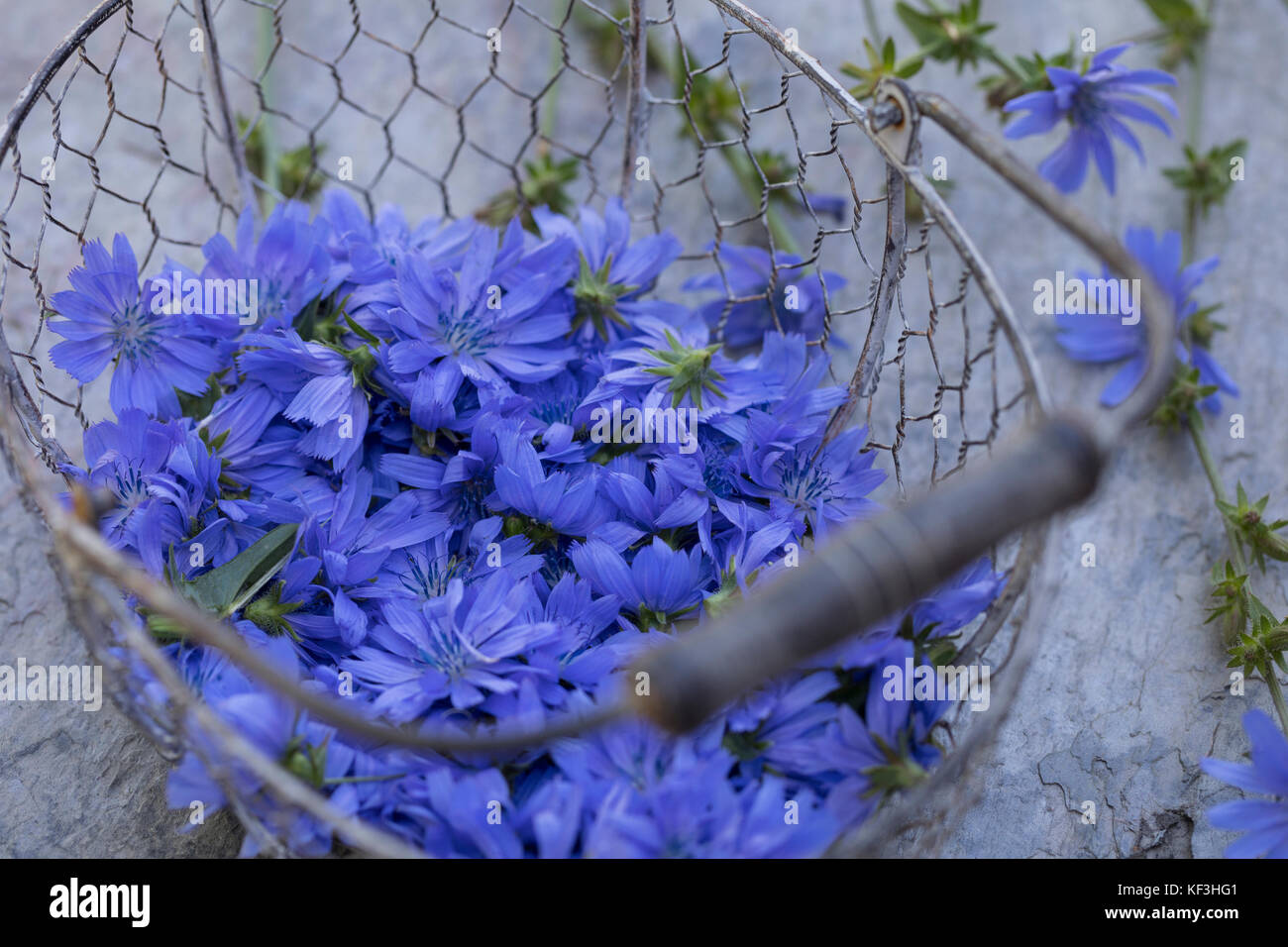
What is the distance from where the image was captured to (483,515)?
1.86 ft

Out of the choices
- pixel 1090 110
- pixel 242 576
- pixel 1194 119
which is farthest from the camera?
pixel 1194 119

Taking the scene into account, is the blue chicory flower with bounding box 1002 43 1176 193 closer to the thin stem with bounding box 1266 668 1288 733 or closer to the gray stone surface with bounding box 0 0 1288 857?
the gray stone surface with bounding box 0 0 1288 857

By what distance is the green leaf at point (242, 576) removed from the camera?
49 cm

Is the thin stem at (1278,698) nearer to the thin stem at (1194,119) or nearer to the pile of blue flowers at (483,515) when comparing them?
the pile of blue flowers at (483,515)

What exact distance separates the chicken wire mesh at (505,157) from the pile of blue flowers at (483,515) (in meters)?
0.08

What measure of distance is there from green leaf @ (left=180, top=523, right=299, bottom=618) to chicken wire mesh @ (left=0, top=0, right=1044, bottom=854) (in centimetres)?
20

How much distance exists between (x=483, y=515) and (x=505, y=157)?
38 cm

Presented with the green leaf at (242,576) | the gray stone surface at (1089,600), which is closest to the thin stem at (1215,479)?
the gray stone surface at (1089,600)

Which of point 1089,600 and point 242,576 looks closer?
point 242,576

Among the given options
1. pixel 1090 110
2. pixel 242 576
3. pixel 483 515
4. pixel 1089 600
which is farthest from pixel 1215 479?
pixel 242 576

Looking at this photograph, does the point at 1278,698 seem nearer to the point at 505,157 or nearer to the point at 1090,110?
the point at 1090,110

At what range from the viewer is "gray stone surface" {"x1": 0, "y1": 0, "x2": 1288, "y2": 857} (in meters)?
0.58

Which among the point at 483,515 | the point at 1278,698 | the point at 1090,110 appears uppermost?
the point at 1090,110
